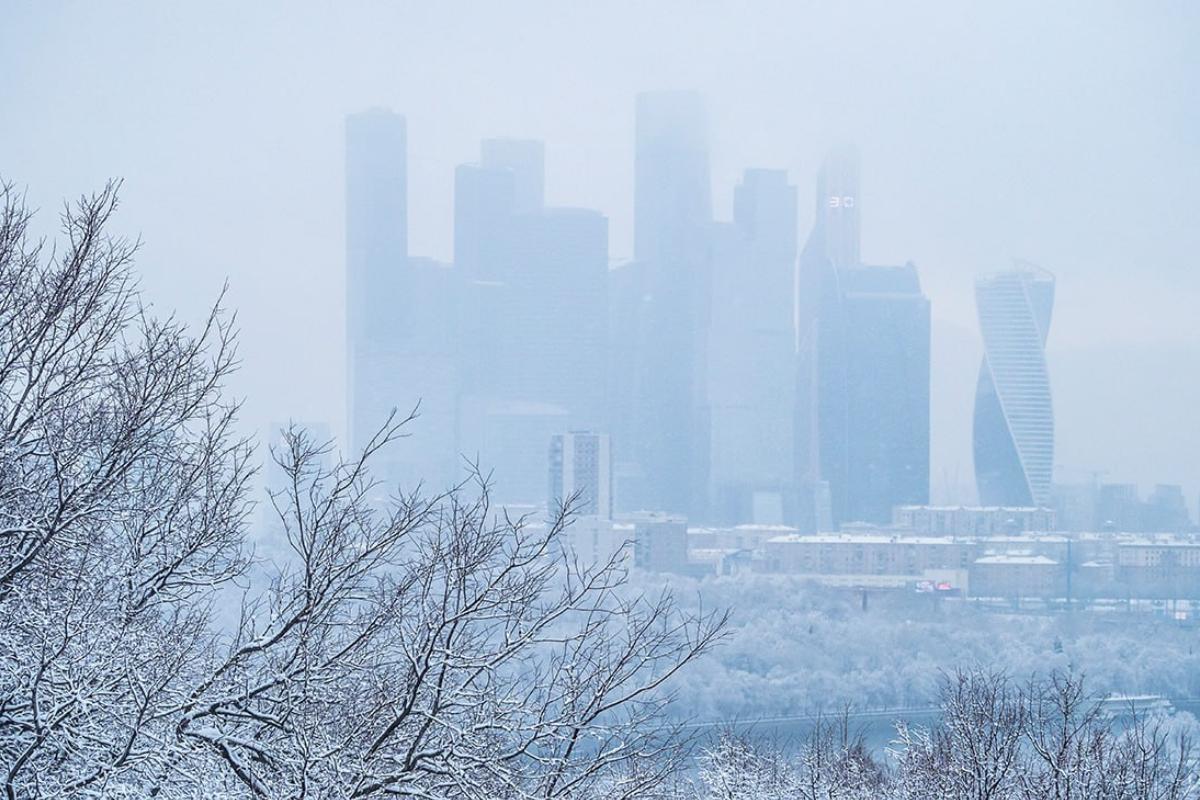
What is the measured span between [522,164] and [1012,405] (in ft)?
162

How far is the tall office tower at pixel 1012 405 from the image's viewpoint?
9012cm

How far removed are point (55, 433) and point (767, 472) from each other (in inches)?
4232

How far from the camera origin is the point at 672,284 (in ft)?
381

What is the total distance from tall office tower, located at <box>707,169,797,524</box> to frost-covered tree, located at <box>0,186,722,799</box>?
99.1 meters

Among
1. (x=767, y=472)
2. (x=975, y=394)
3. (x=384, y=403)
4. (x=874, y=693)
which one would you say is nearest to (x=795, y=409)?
(x=767, y=472)

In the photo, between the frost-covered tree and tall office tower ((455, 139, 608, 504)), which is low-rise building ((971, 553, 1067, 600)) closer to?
tall office tower ((455, 139, 608, 504))

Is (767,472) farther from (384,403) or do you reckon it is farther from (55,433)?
(55,433)

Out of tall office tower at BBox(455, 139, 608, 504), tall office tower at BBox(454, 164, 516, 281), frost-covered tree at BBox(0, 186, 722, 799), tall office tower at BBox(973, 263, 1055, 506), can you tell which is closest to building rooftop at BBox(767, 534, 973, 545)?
tall office tower at BBox(973, 263, 1055, 506)

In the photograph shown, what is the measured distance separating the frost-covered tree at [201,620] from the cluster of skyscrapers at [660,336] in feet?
302

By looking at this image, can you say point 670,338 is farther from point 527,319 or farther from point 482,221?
point 482,221

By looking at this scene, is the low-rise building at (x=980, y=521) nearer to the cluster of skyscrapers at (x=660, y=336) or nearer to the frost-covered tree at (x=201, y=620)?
the cluster of skyscrapers at (x=660, y=336)

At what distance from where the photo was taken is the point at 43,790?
3.82 metres

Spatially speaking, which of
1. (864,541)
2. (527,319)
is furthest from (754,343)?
(864,541)

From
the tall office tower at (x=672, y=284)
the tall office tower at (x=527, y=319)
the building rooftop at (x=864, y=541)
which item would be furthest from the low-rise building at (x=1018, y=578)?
the tall office tower at (x=527, y=319)
